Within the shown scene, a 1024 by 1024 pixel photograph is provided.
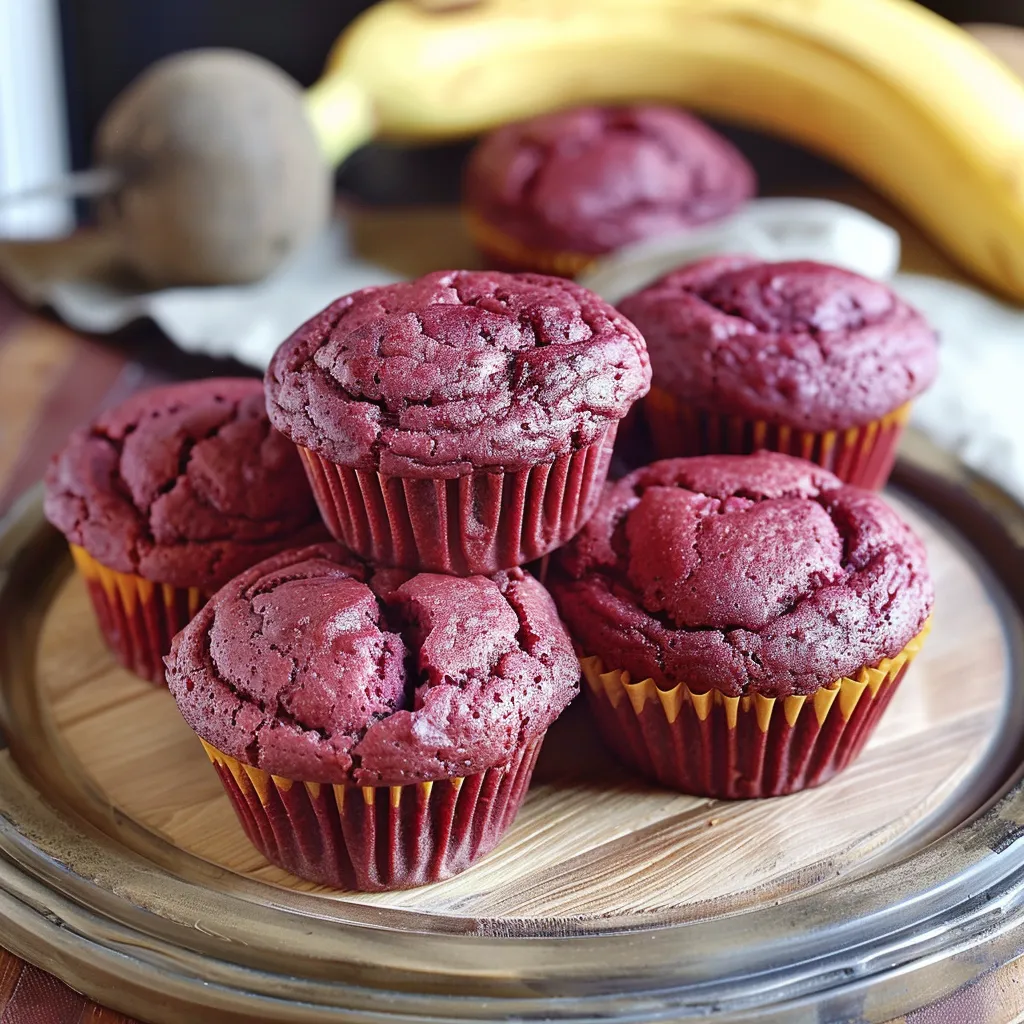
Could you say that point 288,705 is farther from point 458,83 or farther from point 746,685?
point 458,83

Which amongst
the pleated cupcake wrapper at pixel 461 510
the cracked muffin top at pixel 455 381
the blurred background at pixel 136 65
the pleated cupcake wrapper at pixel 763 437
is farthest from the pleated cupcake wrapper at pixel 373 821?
the blurred background at pixel 136 65

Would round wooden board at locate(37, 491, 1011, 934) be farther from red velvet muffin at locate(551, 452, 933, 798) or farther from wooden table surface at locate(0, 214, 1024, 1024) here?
wooden table surface at locate(0, 214, 1024, 1024)

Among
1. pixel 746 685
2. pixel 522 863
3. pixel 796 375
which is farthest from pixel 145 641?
pixel 796 375

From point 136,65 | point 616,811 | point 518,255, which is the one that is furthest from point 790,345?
point 136,65

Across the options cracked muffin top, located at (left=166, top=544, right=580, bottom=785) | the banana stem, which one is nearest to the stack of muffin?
cracked muffin top, located at (left=166, top=544, right=580, bottom=785)

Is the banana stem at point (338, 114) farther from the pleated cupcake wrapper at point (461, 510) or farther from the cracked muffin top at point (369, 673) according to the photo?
the cracked muffin top at point (369, 673)

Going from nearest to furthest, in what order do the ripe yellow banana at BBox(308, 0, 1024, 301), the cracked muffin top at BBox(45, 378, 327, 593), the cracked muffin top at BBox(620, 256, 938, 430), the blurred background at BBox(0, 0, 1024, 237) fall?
the cracked muffin top at BBox(45, 378, 327, 593)
the cracked muffin top at BBox(620, 256, 938, 430)
the ripe yellow banana at BBox(308, 0, 1024, 301)
the blurred background at BBox(0, 0, 1024, 237)
